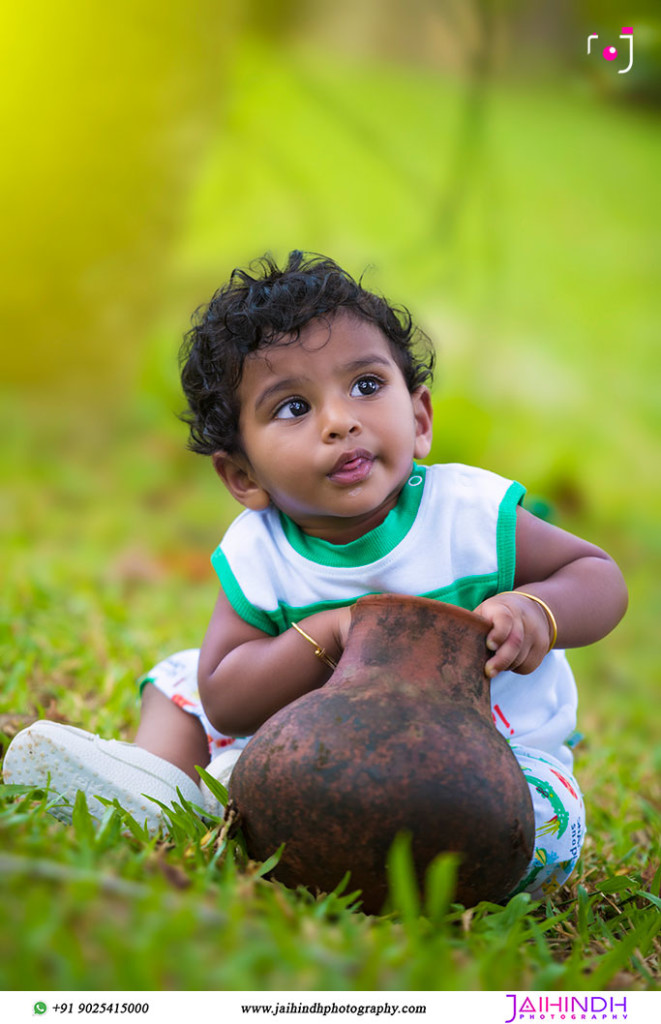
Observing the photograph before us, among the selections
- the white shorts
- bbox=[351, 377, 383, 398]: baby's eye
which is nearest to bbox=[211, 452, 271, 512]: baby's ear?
bbox=[351, 377, 383, 398]: baby's eye

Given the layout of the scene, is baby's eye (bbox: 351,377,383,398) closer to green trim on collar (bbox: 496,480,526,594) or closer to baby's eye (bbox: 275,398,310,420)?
baby's eye (bbox: 275,398,310,420)

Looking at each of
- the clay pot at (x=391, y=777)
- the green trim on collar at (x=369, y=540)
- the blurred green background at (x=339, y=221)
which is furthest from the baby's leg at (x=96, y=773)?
the blurred green background at (x=339, y=221)

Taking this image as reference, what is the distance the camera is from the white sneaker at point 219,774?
6.52 feet

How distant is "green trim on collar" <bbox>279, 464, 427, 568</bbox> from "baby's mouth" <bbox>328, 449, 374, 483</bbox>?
0.52 ft

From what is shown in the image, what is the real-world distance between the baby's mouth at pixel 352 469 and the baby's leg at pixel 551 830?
653 millimetres

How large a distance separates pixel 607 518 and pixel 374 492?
545 centimetres

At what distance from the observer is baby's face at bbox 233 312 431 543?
1922 mm

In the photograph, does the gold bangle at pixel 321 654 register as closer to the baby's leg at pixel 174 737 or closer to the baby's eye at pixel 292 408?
the baby's eye at pixel 292 408

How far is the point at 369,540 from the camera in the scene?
6.70ft

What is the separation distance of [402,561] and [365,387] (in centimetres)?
37

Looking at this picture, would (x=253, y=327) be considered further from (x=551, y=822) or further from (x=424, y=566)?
(x=551, y=822)
